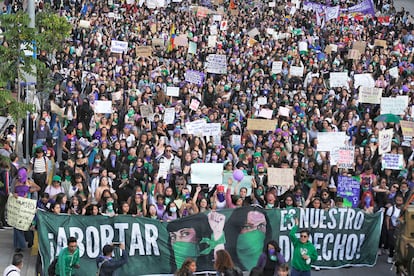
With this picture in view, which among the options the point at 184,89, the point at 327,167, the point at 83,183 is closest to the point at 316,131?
the point at 327,167

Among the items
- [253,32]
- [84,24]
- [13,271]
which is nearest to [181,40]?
[84,24]

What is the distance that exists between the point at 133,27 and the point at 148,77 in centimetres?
657

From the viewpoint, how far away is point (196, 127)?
19.2 metres

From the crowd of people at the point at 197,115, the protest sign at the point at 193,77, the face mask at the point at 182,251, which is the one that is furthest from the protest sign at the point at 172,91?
the face mask at the point at 182,251

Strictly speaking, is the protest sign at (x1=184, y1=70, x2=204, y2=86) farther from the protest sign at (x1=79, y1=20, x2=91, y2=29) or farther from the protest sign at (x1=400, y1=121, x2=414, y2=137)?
the protest sign at (x1=79, y1=20, x2=91, y2=29)

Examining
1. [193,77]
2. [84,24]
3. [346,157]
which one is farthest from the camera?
[84,24]

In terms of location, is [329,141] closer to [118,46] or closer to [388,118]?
[388,118]

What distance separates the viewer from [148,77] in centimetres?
2384

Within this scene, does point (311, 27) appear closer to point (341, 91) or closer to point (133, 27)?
point (133, 27)

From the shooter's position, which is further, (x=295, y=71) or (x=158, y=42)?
(x=158, y=42)

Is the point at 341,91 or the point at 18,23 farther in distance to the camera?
the point at 341,91

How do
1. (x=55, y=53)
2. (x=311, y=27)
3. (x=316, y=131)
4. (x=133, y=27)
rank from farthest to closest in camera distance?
1. (x=311, y=27)
2. (x=133, y=27)
3. (x=55, y=53)
4. (x=316, y=131)

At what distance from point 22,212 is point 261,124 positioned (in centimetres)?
705

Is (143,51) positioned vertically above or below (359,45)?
below
